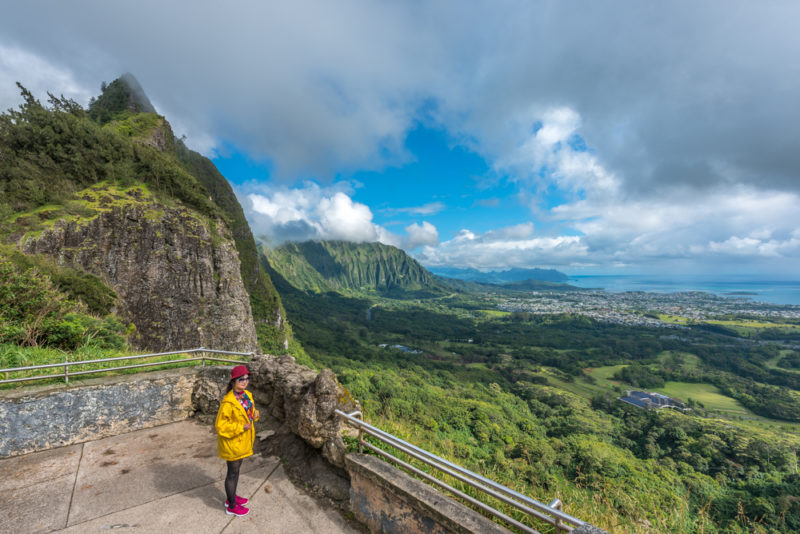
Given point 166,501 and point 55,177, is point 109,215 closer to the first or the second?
point 55,177

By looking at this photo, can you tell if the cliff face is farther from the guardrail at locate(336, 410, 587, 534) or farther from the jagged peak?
the jagged peak

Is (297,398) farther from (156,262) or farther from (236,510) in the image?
(156,262)

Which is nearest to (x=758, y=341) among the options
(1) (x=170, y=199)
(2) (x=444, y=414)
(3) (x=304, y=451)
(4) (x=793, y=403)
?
(4) (x=793, y=403)

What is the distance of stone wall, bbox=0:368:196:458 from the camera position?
5.00 meters

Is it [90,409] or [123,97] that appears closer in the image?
[90,409]

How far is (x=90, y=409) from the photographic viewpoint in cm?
554

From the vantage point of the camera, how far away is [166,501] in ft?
13.4

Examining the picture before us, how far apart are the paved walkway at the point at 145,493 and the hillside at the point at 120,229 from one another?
10.7m

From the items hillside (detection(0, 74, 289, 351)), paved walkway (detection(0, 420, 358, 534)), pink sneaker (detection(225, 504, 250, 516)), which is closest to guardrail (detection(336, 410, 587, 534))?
paved walkway (detection(0, 420, 358, 534))

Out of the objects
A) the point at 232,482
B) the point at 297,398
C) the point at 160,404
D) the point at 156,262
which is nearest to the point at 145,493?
the point at 232,482

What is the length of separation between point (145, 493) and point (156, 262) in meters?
28.2

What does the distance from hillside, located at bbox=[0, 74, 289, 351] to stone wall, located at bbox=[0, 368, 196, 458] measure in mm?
9533

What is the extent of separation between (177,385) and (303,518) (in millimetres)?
4492

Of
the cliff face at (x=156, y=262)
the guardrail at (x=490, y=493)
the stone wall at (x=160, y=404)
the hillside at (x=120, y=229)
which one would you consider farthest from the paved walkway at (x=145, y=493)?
the cliff face at (x=156, y=262)
